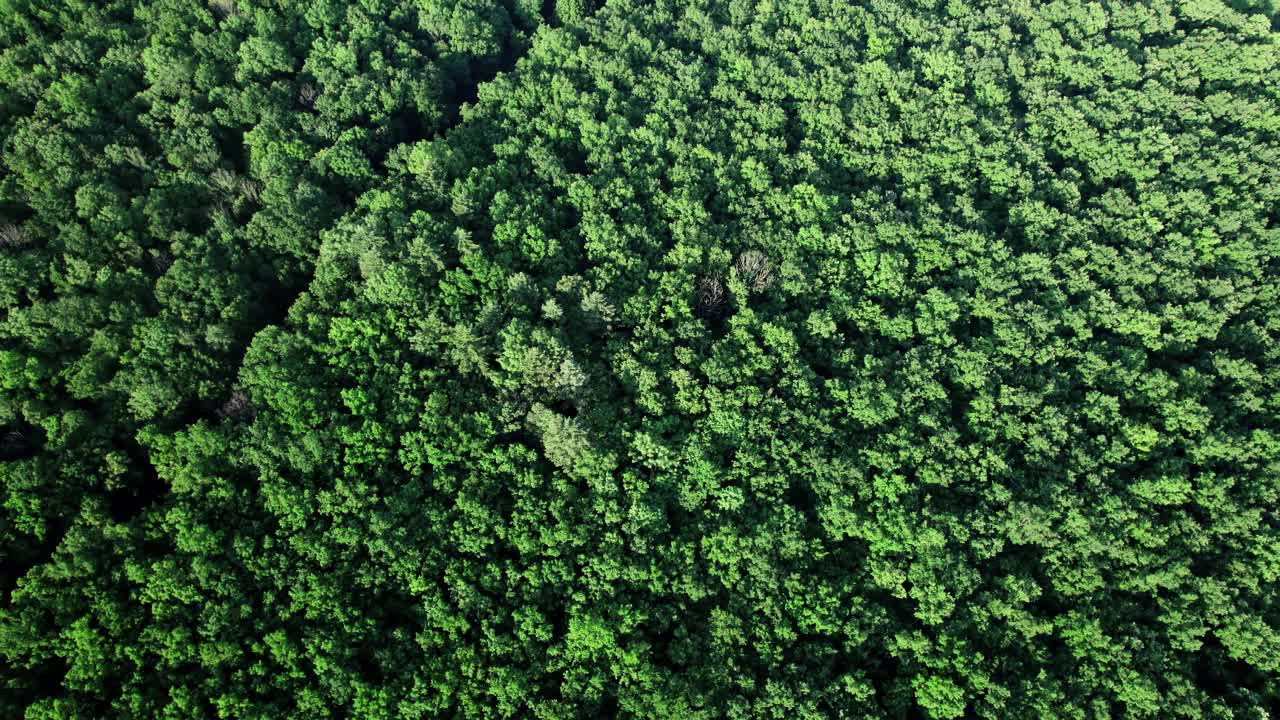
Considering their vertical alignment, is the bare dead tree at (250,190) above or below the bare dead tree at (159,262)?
above

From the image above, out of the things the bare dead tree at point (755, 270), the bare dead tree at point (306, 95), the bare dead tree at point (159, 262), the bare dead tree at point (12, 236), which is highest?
the bare dead tree at point (306, 95)

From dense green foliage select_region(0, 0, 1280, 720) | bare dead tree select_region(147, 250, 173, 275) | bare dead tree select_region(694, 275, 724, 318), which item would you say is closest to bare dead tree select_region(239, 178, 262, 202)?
dense green foliage select_region(0, 0, 1280, 720)

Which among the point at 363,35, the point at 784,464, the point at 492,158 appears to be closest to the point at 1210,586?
the point at 784,464

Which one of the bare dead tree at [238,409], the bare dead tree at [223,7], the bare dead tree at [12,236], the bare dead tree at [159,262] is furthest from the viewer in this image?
the bare dead tree at [223,7]

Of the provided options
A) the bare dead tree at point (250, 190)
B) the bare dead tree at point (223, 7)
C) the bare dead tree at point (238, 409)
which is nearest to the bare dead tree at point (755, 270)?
the bare dead tree at point (238, 409)

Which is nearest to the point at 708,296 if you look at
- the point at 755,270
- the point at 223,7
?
the point at 755,270

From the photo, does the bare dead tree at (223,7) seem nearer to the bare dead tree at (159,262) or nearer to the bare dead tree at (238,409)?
the bare dead tree at (159,262)

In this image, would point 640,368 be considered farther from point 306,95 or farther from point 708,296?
point 306,95

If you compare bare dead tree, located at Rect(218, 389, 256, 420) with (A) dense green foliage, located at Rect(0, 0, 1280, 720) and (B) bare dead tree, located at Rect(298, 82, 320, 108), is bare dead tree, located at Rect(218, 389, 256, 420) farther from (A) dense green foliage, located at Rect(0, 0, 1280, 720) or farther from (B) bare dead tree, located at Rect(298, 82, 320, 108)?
(B) bare dead tree, located at Rect(298, 82, 320, 108)
